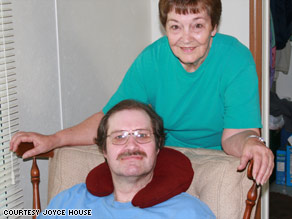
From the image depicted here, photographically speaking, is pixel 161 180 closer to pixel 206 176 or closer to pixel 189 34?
pixel 206 176

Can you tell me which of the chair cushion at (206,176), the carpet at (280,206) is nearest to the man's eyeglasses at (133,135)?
the chair cushion at (206,176)

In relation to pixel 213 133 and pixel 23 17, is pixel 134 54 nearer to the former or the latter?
pixel 23 17

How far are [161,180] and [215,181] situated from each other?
22cm

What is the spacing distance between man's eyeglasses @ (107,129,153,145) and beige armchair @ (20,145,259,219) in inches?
9.9

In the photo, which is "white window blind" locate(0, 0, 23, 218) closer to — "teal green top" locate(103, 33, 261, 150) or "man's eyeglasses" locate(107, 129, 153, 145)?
"teal green top" locate(103, 33, 261, 150)

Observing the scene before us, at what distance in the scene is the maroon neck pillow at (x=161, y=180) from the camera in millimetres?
1574

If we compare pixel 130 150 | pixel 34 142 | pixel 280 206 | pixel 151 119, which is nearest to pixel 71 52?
pixel 34 142

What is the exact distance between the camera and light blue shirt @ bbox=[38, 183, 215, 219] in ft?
5.06

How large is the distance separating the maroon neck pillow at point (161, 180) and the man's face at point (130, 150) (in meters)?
0.05

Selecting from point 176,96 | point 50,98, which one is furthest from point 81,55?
point 176,96

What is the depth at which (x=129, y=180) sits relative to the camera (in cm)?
166

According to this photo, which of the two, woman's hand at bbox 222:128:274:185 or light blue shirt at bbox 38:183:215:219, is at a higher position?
woman's hand at bbox 222:128:274:185

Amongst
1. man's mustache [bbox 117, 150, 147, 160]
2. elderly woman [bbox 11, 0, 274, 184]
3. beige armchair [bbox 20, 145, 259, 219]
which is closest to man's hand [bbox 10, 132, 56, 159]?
elderly woman [bbox 11, 0, 274, 184]

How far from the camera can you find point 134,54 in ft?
10.4
